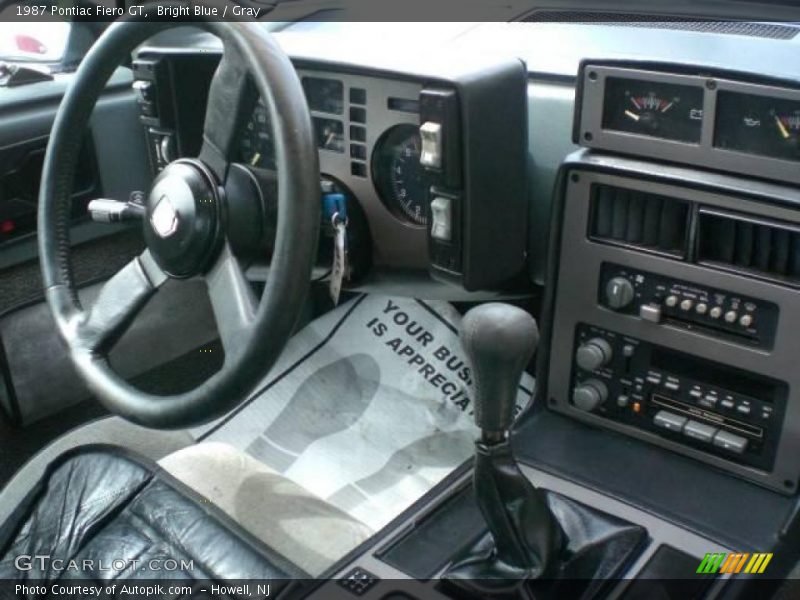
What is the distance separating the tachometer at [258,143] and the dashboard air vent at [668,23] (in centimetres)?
54

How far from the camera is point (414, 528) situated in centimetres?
128

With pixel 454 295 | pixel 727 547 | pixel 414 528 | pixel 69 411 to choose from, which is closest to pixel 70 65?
pixel 69 411

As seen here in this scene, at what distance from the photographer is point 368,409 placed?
2057 mm

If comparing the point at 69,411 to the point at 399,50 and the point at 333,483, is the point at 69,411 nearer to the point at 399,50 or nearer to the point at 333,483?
the point at 333,483

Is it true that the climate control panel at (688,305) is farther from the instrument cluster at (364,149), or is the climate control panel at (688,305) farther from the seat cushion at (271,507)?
the seat cushion at (271,507)

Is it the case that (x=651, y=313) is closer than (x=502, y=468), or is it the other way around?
(x=502, y=468)

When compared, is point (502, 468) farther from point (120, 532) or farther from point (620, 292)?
point (120, 532)

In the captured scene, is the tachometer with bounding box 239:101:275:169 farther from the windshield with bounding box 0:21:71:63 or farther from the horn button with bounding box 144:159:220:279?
the windshield with bounding box 0:21:71:63

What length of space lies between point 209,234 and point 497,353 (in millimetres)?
422

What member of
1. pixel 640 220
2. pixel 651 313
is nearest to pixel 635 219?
pixel 640 220

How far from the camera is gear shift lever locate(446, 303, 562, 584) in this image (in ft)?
3.35

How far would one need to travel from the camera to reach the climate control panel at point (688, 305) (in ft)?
3.95

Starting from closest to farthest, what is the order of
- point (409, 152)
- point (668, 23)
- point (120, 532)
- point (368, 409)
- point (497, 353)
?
point (497, 353)
point (120, 532)
point (409, 152)
point (668, 23)
point (368, 409)

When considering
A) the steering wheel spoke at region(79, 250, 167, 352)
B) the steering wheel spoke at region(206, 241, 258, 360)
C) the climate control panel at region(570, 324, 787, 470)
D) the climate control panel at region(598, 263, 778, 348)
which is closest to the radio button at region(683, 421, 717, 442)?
the climate control panel at region(570, 324, 787, 470)
